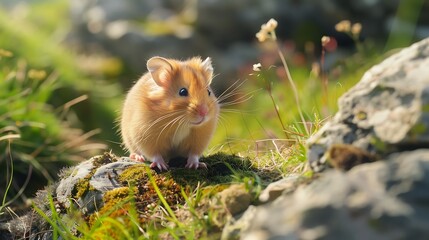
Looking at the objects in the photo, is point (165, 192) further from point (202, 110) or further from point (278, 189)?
point (278, 189)

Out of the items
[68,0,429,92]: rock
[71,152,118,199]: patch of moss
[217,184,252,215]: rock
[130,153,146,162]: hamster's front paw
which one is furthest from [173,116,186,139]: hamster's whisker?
[68,0,429,92]: rock

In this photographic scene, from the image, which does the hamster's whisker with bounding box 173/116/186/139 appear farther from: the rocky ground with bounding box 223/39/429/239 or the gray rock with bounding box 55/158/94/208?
the rocky ground with bounding box 223/39/429/239

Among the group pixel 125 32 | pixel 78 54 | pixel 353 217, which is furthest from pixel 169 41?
pixel 353 217

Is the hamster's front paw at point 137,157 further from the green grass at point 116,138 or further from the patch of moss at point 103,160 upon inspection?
the green grass at point 116,138

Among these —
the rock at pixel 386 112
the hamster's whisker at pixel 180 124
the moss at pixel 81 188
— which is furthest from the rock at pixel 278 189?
the moss at pixel 81 188

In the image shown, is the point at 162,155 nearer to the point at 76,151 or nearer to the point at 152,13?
the point at 76,151

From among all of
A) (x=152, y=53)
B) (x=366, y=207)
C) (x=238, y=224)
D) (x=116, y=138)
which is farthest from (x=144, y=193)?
(x=152, y=53)
